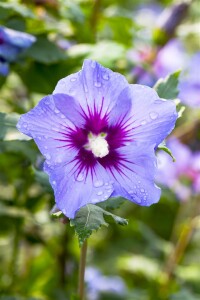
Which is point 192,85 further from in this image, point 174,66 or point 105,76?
point 105,76

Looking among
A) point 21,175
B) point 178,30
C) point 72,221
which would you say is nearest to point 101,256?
Answer: point 21,175

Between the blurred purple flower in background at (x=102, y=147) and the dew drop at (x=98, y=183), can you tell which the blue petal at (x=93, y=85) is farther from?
the dew drop at (x=98, y=183)

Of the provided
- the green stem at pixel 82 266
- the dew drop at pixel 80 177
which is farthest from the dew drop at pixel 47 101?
the green stem at pixel 82 266

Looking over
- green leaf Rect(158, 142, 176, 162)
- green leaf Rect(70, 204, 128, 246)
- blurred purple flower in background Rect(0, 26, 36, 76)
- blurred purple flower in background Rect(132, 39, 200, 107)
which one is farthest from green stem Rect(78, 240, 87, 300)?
blurred purple flower in background Rect(132, 39, 200, 107)

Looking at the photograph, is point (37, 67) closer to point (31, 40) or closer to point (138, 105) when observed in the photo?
point (31, 40)

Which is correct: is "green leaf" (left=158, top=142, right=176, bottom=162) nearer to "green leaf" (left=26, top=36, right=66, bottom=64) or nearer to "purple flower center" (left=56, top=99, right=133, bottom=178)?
"purple flower center" (left=56, top=99, right=133, bottom=178)

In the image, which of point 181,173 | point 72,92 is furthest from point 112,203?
point 181,173
